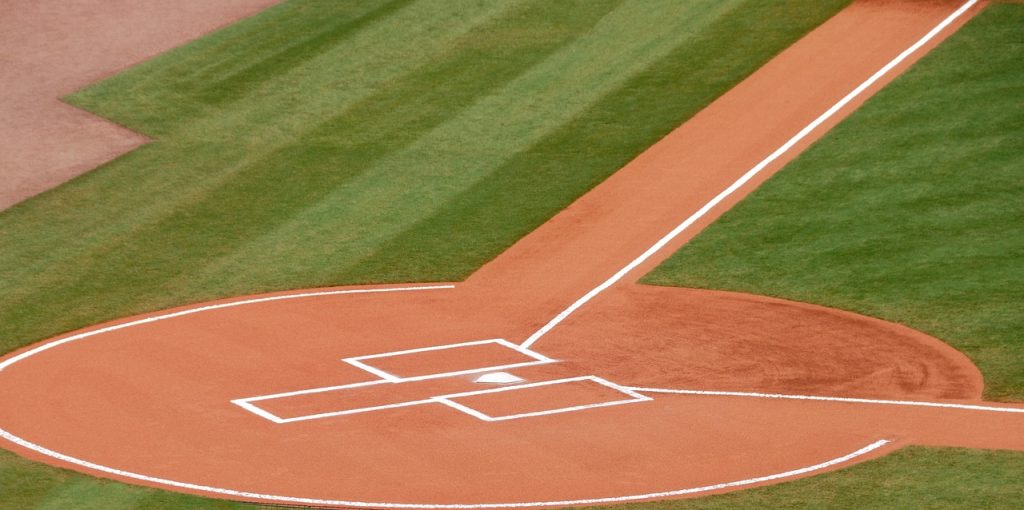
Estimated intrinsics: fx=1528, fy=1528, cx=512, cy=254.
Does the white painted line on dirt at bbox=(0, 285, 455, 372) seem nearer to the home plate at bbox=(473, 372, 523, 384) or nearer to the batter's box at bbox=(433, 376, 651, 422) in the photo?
the home plate at bbox=(473, 372, 523, 384)

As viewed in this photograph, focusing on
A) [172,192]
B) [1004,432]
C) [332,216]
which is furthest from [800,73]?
[1004,432]

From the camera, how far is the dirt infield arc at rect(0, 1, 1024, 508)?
11891 mm

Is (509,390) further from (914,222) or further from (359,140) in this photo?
(359,140)

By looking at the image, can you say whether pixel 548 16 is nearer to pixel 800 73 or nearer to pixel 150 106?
pixel 800 73

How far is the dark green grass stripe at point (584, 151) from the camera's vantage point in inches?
699

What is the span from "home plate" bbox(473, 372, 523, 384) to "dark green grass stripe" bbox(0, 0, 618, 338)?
4774mm

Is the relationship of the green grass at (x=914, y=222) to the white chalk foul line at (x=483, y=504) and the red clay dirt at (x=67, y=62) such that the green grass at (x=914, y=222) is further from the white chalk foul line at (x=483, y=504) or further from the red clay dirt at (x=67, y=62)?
the red clay dirt at (x=67, y=62)

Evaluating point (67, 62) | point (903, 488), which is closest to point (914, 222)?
point (903, 488)

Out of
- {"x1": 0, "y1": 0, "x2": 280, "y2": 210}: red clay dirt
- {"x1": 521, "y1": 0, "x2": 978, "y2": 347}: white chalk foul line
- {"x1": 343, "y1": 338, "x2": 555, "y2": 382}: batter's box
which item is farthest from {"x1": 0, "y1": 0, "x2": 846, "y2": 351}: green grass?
{"x1": 343, "y1": 338, "x2": 555, "y2": 382}: batter's box

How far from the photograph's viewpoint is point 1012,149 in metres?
19.0

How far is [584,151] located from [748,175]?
2.33 metres

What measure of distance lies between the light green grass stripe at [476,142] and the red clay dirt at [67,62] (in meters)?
3.88

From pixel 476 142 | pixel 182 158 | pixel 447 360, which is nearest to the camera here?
pixel 447 360

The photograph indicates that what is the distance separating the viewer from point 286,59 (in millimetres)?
23891
